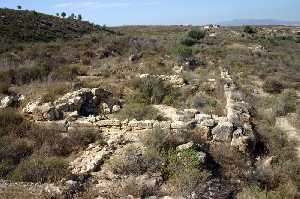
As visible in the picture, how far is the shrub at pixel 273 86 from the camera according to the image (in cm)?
1658

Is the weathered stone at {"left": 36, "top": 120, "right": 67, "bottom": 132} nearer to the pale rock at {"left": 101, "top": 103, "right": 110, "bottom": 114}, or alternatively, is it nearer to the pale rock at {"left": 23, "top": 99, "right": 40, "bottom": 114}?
the pale rock at {"left": 23, "top": 99, "right": 40, "bottom": 114}

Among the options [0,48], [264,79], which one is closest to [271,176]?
[264,79]

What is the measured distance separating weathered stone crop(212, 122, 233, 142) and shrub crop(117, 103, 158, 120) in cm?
195

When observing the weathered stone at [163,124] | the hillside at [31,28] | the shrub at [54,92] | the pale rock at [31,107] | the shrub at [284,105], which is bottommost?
the shrub at [284,105]

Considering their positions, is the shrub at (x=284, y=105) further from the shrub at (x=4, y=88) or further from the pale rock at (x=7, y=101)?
the shrub at (x=4, y=88)

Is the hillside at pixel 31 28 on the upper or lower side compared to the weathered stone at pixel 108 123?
upper

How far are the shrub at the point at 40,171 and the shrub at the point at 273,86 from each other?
10401 millimetres

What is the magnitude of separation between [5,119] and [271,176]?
6.39 m

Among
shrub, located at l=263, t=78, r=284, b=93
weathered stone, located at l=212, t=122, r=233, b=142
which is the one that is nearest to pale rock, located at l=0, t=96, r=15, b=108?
weathered stone, located at l=212, t=122, r=233, b=142

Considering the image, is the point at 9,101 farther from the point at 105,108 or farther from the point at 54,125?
the point at 105,108

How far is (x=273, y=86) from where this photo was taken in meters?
16.8

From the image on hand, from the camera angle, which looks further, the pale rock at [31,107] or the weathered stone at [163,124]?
the pale rock at [31,107]

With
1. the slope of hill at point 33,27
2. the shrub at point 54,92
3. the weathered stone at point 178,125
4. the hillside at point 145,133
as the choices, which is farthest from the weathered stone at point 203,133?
the slope of hill at point 33,27

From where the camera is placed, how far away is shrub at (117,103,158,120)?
11.4 metres
